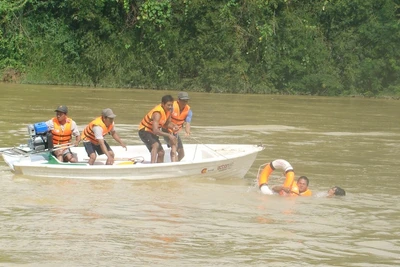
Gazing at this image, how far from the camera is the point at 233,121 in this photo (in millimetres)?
23328

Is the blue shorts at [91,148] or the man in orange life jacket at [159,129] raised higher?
the man in orange life jacket at [159,129]

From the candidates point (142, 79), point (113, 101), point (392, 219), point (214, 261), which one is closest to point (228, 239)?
point (214, 261)

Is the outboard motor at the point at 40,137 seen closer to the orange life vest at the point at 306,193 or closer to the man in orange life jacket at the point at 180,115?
the man in orange life jacket at the point at 180,115

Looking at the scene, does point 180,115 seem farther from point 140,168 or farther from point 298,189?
point 298,189

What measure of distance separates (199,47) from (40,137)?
73.5ft

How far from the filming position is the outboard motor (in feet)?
44.1

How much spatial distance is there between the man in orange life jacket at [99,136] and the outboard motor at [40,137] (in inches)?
21.4

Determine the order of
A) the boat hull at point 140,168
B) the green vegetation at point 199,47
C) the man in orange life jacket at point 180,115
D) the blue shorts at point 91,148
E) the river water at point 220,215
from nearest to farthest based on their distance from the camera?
the river water at point 220,215 → the boat hull at point 140,168 → the blue shorts at point 91,148 → the man in orange life jacket at point 180,115 → the green vegetation at point 199,47

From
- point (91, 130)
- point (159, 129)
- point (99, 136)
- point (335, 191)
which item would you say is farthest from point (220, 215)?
point (91, 130)

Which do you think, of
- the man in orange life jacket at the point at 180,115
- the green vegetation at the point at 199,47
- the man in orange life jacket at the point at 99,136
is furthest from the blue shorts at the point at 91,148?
the green vegetation at the point at 199,47

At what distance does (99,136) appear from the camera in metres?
13.5

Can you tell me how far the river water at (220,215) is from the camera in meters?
9.20

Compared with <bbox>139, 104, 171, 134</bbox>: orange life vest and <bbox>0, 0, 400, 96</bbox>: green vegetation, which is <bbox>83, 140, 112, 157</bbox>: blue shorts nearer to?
<bbox>139, 104, 171, 134</bbox>: orange life vest

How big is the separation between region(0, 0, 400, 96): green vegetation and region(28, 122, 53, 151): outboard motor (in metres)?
20.6
